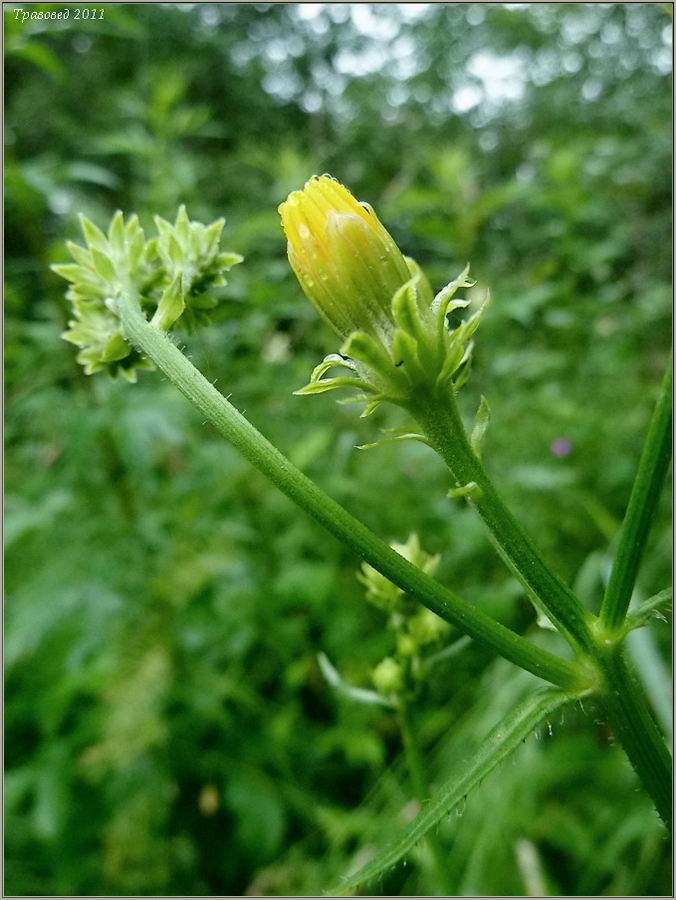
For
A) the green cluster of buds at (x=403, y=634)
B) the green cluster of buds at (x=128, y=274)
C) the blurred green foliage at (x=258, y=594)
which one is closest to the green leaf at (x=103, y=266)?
the green cluster of buds at (x=128, y=274)

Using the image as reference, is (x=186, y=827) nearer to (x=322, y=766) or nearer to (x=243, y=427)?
(x=322, y=766)

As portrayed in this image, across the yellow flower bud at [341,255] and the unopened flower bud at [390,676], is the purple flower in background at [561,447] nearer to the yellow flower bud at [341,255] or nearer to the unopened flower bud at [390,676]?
the unopened flower bud at [390,676]

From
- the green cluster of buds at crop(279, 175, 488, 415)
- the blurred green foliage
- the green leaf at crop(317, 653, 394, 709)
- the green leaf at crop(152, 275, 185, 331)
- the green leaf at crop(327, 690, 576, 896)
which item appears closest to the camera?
the green leaf at crop(327, 690, 576, 896)

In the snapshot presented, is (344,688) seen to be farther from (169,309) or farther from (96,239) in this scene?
(96,239)

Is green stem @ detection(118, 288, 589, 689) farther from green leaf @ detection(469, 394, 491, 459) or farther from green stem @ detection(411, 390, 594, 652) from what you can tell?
green leaf @ detection(469, 394, 491, 459)

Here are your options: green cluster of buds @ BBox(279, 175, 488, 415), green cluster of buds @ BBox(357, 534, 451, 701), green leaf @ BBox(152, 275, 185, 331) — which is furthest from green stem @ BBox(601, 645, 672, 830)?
green leaf @ BBox(152, 275, 185, 331)

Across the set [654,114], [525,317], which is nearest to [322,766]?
[525,317]
